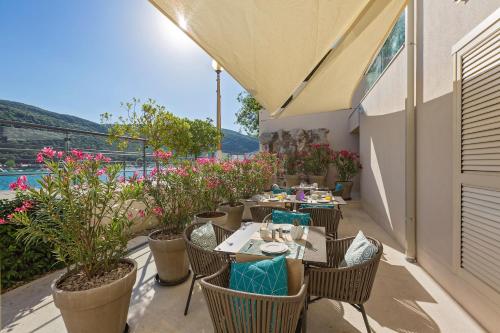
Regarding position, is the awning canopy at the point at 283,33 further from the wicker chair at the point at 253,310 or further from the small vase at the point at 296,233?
the wicker chair at the point at 253,310

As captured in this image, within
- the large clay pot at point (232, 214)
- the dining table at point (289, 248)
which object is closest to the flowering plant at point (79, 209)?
the dining table at point (289, 248)

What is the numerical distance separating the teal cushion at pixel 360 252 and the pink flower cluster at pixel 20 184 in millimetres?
2996

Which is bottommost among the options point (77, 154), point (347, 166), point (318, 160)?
point (347, 166)

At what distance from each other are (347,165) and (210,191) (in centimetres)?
691

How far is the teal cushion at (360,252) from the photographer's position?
2215 millimetres

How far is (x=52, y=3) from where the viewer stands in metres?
8.94

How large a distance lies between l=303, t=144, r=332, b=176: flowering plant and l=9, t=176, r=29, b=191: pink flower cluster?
9.95 meters

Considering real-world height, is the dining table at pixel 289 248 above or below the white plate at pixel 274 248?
below

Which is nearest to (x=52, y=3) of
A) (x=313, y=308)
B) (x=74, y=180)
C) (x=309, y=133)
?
(x=74, y=180)

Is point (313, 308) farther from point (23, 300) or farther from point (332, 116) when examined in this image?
point (332, 116)

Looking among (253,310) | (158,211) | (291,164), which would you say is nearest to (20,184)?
(158,211)

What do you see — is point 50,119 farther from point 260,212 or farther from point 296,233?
point 296,233

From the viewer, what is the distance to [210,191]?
4.75 metres

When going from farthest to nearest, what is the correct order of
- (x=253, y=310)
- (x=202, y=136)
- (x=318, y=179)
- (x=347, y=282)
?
1. (x=202, y=136)
2. (x=318, y=179)
3. (x=347, y=282)
4. (x=253, y=310)
